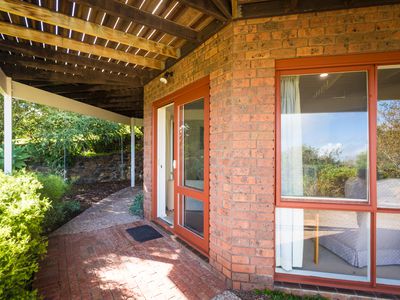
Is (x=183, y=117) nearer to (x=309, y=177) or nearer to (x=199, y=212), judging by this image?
(x=199, y=212)

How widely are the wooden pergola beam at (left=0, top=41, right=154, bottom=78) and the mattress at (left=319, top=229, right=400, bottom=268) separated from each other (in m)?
3.94

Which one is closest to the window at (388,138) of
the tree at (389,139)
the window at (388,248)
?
the tree at (389,139)

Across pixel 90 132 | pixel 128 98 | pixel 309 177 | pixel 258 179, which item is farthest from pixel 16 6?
pixel 90 132

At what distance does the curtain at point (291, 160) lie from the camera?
2.40 m

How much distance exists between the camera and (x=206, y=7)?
2199 millimetres

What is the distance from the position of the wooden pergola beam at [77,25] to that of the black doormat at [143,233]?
291 cm

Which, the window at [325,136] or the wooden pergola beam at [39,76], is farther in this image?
the wooden pergola beam at [39,76]

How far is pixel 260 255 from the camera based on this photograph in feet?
7.68

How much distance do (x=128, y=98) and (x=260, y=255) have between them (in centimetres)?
533

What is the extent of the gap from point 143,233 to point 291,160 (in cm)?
279

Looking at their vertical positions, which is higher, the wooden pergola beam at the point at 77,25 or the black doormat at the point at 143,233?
the wooden pergola beam at the point at 77,25

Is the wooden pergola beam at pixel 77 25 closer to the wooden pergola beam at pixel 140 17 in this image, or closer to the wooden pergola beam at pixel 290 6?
the wooden pergola beam at pixel 140 17

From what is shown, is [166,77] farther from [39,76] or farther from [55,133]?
[55,133]

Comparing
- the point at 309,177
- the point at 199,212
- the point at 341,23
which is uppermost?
the point at 341,23
